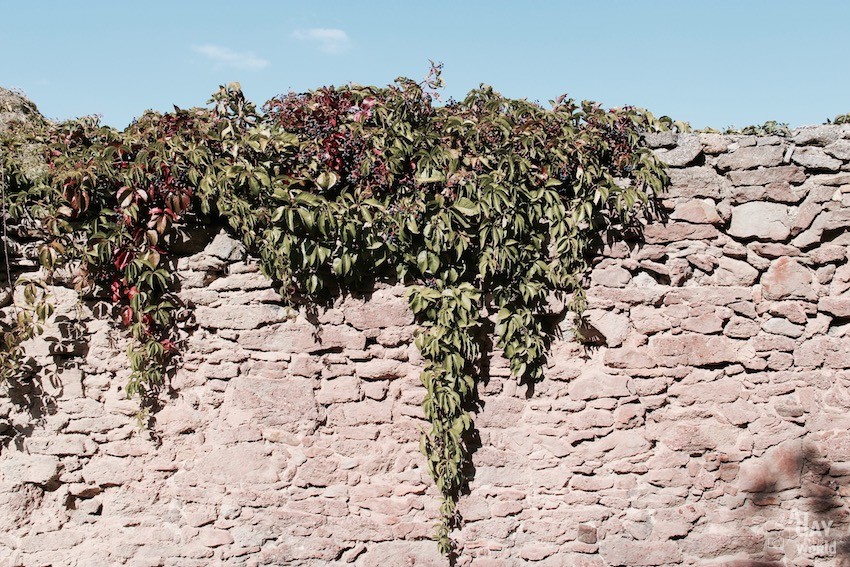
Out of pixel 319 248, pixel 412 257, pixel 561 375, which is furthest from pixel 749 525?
pixel 319 248

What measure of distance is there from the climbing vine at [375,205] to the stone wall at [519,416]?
17 cm

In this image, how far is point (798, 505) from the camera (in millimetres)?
4211

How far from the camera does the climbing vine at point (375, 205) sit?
387cm

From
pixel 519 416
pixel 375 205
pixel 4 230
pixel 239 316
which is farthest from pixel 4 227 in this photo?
pixel 519 416

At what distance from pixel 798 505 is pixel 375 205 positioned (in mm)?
3031

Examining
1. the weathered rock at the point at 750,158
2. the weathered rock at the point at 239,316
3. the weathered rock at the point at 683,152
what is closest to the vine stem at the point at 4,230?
the weathered rock at the point at 239,316

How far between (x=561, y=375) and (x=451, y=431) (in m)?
0.71

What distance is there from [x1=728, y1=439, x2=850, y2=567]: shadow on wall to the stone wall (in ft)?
0.07

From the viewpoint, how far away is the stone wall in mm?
4078

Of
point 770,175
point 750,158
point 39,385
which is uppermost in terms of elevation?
point 750,158

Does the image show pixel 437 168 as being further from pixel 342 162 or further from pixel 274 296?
pixel 274 296

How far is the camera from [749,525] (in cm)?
419

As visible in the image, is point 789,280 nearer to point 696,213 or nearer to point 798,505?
point 696,213

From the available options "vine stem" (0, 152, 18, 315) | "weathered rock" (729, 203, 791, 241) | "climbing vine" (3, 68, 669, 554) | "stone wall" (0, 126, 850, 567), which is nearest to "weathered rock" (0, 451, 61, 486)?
"stone wall" (0, 126, 850, 567)
